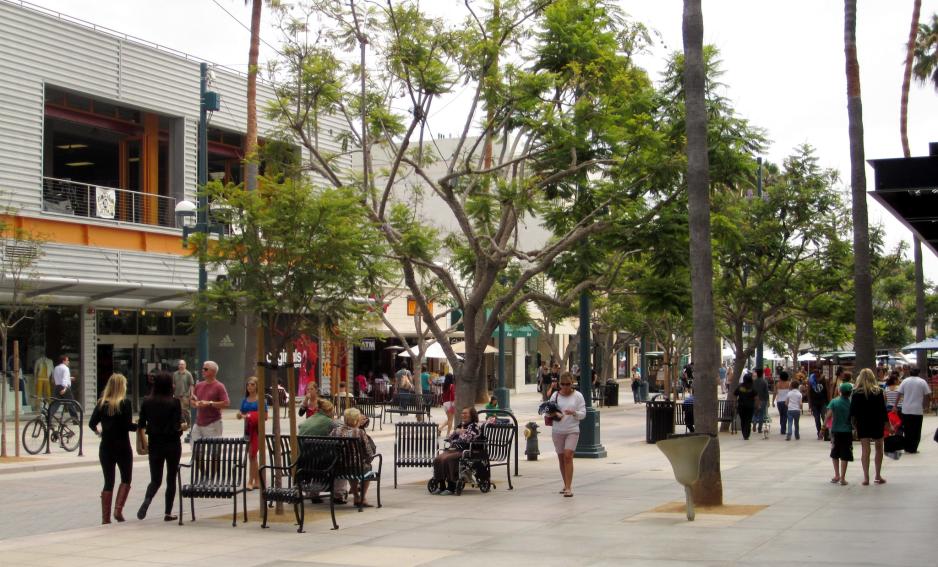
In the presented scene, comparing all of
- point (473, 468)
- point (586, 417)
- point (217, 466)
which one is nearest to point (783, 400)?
point (586, 417)

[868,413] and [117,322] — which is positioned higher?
[117,322]

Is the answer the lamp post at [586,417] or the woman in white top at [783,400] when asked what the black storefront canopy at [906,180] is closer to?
the lamp post at [586,417]

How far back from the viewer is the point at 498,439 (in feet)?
56.3

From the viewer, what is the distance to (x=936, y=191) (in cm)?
1241

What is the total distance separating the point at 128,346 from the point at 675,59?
2120cm

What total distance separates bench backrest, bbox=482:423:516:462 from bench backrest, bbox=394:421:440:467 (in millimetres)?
879

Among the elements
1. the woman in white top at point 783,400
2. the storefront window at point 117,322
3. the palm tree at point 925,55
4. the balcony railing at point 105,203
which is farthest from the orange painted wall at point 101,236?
the palm tree at point 925,55

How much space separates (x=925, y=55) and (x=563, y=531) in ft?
135

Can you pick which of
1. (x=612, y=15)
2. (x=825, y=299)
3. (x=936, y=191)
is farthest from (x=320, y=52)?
(x=825, y=299)

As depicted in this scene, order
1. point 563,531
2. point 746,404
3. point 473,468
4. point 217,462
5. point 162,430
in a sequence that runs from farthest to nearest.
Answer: point 746,404 < point 473,468 < point 162,430 < point 217,462 < point 563,531

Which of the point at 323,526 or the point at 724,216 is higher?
the point at 724,216

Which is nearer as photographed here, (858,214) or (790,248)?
(858,214)

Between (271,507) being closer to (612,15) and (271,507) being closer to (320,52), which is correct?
(320,52)

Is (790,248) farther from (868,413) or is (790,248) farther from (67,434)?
(67,434)
